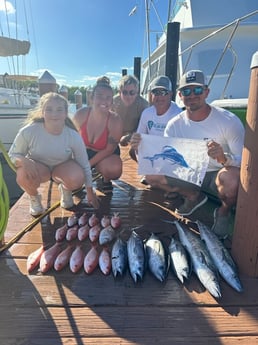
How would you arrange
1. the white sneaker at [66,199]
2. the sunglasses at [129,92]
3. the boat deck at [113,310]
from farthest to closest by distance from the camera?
the sunglasses at [129,92]
the white sneaker at [66,199]
the boat deck at [113,310]

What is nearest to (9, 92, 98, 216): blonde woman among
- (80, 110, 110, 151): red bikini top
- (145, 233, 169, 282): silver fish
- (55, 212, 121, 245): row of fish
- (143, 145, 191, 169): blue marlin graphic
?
(55, 212, 121, 245): row of fish

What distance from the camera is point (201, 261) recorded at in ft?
6.82

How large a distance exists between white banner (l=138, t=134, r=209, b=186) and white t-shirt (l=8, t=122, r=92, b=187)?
0.66 meters

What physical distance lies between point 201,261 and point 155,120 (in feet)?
6.82

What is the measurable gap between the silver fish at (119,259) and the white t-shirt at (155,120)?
179cm

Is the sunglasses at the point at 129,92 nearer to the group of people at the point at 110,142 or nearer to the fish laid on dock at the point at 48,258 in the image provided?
the group of people at the point at 110,142

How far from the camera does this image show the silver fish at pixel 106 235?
248 centimetres

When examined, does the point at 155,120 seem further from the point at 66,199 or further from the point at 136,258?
the point at 136,258

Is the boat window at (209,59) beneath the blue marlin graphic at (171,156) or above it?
above

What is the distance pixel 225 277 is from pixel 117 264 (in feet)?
2.49

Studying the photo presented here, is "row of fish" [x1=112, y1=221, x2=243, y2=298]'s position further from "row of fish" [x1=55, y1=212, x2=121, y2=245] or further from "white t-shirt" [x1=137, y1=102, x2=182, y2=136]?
"white t-shirt" [x1=137, y1=102, x2=182, y2=136]

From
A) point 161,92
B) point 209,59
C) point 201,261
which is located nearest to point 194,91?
point 161,92

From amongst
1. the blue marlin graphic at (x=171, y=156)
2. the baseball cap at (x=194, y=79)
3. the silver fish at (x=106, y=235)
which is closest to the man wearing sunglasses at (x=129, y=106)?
the blue marlin graphic at (x=171, y=156)

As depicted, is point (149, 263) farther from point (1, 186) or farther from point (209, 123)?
point (209, 123)
